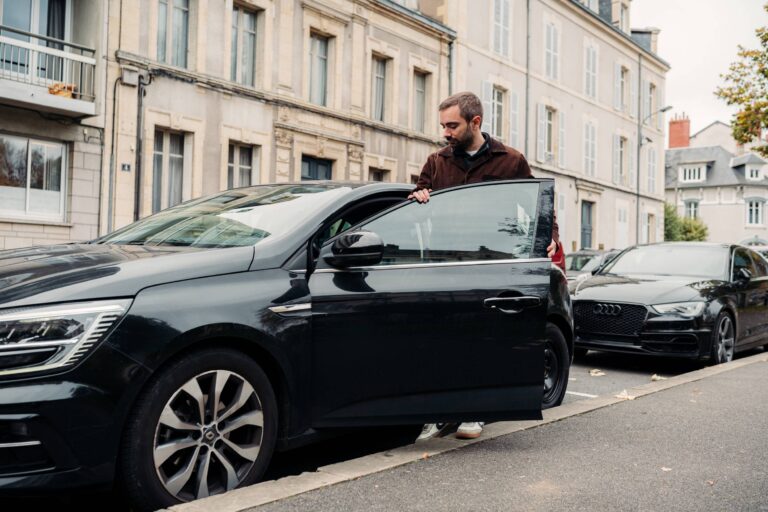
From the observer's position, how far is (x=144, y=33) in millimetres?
16359

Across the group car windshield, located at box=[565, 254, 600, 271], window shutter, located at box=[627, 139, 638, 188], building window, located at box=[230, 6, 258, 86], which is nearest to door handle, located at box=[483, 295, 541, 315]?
car windshield, located at box=[565, 254, 600, 271]

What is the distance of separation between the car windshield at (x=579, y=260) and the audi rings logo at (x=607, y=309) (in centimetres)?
744

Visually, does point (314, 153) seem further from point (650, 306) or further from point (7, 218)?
point (650, 306)

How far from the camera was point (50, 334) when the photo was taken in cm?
285

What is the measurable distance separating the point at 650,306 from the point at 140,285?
6.46 m

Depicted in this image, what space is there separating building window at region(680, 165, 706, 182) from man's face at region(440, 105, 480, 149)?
73295mm

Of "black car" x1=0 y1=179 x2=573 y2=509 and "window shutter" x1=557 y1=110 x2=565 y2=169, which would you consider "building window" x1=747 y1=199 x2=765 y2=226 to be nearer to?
"window shutter" x1=557 y1=110 x2=565 y2=169

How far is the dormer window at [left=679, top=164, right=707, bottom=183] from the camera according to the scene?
7194 cm

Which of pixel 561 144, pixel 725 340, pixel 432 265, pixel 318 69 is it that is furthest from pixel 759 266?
pixel 561 144

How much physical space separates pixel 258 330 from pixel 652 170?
128 feet

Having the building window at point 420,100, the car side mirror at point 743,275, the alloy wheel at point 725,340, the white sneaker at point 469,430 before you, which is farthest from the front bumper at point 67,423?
the building window at point 420,100

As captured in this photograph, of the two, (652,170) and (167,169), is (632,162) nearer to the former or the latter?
(652,170)

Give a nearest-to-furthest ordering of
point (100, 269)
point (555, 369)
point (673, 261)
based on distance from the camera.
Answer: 1. point (100, 269)
2. point (555, 369)
3. point (673, 261)

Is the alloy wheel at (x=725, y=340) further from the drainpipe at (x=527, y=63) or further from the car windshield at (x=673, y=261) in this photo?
the drainpipe at (x=527, y=63)
